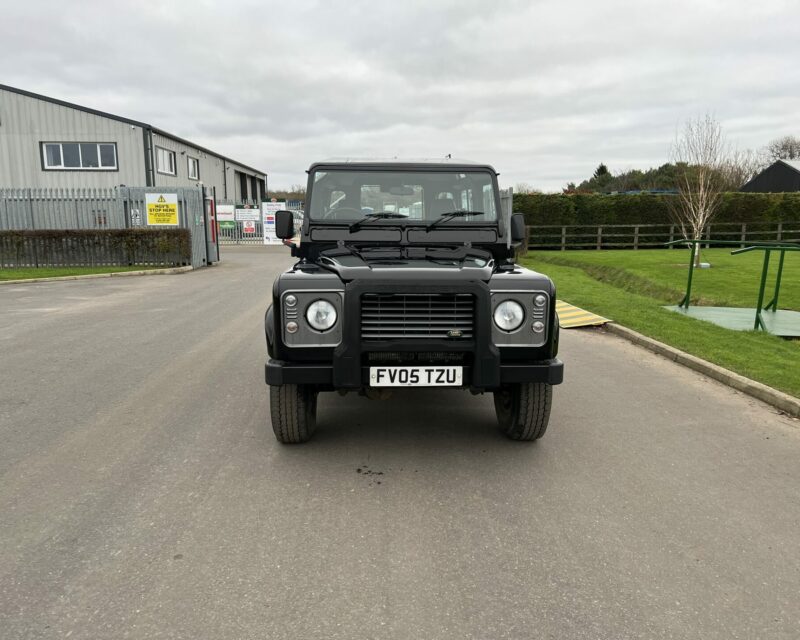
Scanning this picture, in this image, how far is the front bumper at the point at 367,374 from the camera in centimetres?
384

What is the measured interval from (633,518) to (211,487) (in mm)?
2345

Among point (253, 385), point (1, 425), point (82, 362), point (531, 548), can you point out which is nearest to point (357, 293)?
point (531, 548)

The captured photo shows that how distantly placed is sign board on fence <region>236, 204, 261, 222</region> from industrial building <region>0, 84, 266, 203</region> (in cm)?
575

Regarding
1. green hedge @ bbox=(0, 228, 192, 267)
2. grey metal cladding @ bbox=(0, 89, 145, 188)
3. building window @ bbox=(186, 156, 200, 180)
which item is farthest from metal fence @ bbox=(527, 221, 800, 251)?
building window @ bbox=(186, 156, 200, 180)

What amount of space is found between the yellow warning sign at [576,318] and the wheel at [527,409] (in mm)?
4567

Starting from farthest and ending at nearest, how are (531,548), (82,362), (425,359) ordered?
(82,362), (425,359), (531,548)

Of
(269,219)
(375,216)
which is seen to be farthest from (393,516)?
(269,219)

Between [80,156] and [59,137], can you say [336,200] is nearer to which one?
[80,156]

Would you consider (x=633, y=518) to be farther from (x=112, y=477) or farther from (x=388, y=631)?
(x=112, y=477)

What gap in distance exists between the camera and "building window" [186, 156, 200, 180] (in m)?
34.3

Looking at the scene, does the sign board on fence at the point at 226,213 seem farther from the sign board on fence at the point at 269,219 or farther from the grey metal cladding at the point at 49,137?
the grey metal cladding at the point at 49,137

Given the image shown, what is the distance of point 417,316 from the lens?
12.8 feet

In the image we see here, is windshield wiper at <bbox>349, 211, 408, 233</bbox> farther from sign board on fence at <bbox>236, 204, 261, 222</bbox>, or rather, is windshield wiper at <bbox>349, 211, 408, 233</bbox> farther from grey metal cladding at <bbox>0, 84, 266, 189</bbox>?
sign board on fence at <bbox>236, 204, 261, 222</bbox>

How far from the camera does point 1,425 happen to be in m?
4.80
